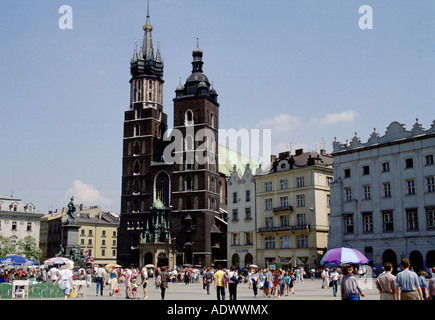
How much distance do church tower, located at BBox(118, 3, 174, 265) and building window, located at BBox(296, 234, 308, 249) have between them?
27.2 metres

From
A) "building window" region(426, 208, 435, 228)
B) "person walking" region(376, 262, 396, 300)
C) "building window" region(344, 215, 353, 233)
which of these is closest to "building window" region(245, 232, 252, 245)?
"building window" region(344, 215, 353, 233)

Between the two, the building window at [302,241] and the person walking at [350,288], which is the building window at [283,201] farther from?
the person walking at [350,288]

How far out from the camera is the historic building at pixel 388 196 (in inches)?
1863

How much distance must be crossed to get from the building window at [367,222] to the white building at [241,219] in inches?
665

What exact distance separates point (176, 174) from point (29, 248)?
87.6 feet

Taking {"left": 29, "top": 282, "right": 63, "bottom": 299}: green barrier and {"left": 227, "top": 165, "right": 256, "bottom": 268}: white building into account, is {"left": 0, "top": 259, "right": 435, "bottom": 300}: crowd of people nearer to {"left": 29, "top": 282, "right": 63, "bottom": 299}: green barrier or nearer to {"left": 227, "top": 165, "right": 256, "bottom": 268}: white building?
{"left": 29, "top": 282, "right": 63, "bottom": 299}: green barrier

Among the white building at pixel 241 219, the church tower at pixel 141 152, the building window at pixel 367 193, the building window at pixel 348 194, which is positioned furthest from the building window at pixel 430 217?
the church tower at pixel 141 152

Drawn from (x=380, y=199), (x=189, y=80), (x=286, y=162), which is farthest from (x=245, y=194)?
(x=189, y=80)

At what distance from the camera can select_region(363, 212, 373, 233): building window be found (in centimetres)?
5143

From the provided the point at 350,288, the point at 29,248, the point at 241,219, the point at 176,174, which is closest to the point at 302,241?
the point at 241,219

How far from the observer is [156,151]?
282 ft
